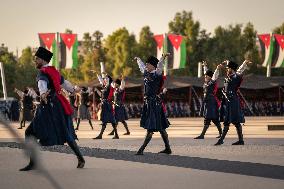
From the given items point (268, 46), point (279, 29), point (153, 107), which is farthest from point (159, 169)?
point (279, 29)

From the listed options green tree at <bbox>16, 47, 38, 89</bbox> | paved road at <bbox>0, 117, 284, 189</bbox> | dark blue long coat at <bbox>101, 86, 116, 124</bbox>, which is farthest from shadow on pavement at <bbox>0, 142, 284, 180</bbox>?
green tree at <bbox>16, 47, 38, 89</bbox>

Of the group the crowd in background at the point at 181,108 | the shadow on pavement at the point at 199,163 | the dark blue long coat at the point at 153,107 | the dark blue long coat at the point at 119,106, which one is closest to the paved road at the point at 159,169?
the shadow on pavement at the point at 199,163

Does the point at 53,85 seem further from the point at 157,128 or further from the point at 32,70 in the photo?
the point at 32,70

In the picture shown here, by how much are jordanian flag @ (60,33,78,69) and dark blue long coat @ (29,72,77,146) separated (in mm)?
32485

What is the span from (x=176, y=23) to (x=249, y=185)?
71936 mm

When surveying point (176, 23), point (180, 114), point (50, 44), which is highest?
point (176, 23)

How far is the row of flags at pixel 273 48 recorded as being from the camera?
160ft

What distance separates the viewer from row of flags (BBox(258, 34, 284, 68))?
4862 centimetres

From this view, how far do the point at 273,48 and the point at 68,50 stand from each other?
51.2 ft

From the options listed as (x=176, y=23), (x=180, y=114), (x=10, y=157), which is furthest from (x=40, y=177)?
(x=176, y=23)

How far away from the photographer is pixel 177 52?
1738 inches

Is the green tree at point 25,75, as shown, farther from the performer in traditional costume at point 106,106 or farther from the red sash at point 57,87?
the red sash at point 57,87

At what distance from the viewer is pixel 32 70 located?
321ft

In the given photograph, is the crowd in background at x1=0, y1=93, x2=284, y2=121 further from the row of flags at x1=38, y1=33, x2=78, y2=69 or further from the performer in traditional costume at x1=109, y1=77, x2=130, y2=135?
the performer in traditional costume at x1=109, y1=77, x2=130, y2=135
